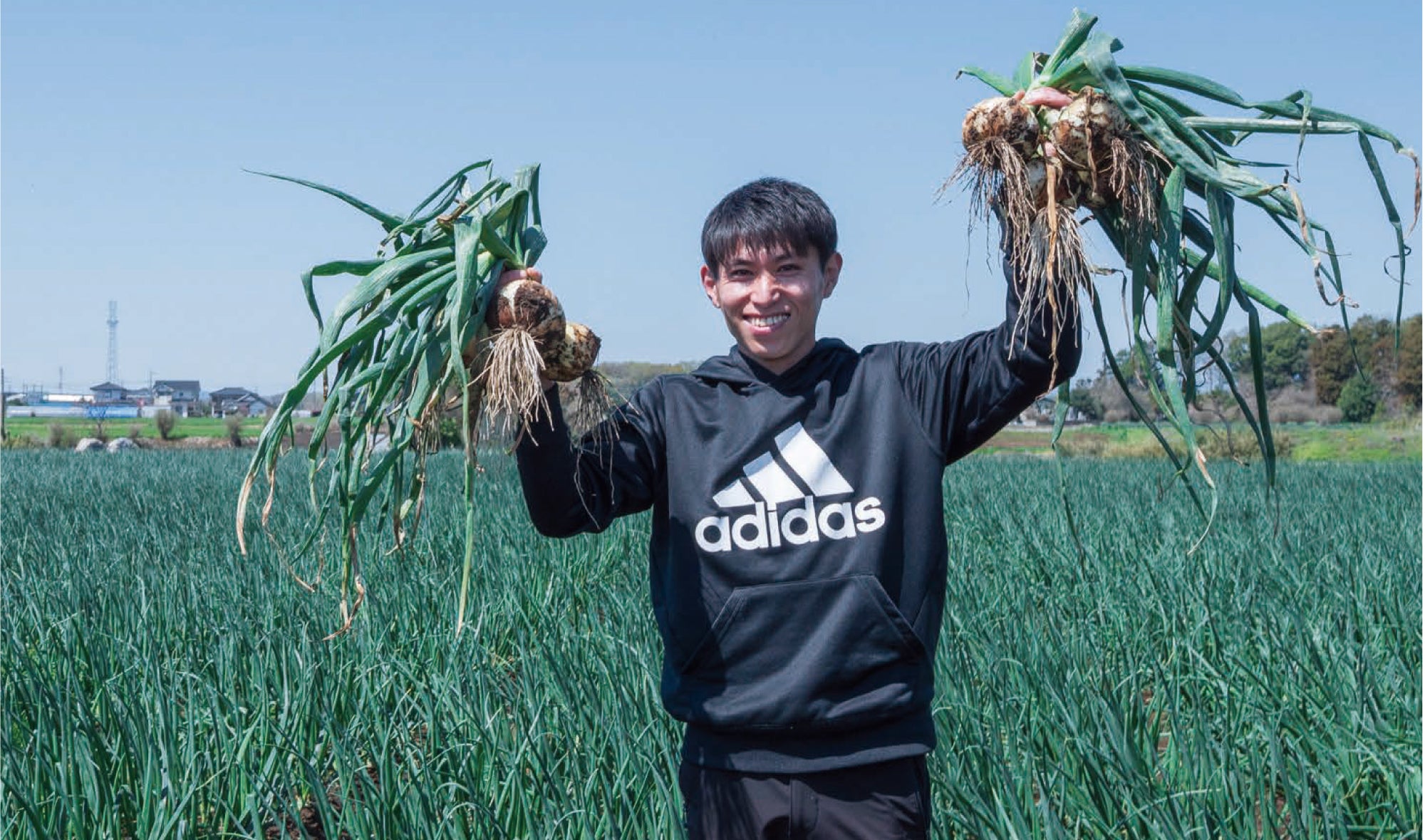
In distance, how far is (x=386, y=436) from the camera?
171cm

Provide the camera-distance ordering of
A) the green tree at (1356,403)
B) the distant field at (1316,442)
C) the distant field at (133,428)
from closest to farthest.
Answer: the distant field at (1316,442)
the distant field at (133,428)
the green tree at (1356,403)

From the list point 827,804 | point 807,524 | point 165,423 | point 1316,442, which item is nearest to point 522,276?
point 807,524

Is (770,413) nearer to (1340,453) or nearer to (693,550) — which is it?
(693,550)

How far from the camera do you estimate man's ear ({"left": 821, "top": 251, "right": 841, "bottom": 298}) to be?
64.1 inches

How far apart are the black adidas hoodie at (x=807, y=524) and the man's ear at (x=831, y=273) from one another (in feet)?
0.23

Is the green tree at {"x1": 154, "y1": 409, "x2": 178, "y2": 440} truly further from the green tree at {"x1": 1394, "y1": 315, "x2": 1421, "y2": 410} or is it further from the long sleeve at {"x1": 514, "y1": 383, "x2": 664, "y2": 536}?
the long sleeve at {"x1": 514, "y1": 383, "x2": 664, "y2": 536}

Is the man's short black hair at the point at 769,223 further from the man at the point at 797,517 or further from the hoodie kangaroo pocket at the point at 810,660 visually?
the hoodie kangaroo pocket at the point at 810,660

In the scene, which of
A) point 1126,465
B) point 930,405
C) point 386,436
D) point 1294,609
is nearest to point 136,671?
point 386,436

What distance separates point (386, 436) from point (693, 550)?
0.50 meters

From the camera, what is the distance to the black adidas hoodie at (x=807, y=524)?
1462 millimetres

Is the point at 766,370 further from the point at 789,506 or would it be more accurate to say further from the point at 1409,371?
the point at 1409,371

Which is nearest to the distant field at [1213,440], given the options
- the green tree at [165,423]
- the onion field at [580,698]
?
the green tree at [165,423]

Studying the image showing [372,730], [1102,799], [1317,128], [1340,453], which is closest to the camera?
[1317,128]

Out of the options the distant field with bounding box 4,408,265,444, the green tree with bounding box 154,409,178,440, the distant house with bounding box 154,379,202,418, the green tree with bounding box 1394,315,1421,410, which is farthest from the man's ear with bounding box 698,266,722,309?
the distant house with bounding box 154,379,202,418
